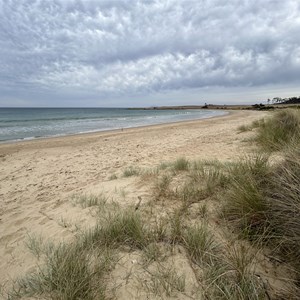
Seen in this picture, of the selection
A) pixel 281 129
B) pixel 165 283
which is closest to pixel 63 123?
pixel 281 129

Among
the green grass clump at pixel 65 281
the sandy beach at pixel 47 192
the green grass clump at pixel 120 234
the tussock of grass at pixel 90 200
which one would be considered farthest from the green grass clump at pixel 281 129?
the green grass clump at pixel 65 281

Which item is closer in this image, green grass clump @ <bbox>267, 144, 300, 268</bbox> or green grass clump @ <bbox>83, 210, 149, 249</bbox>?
green grass clump @ <bbox>267, 144, 300, 268</bbox>

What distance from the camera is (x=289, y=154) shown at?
8.98 feet

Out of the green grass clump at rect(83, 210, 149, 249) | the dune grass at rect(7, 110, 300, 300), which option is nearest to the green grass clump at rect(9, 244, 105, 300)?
the dune grass at rect(7, 110, 300, 300)

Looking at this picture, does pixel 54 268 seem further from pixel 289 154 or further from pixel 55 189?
pixel 55 189

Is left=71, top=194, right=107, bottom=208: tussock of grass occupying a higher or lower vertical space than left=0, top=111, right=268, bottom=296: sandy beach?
higher

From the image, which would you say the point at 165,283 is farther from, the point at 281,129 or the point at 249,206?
the point at 281,129

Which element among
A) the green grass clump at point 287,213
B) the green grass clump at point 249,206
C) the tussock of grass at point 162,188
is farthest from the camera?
the tussock of grass at point 162,188

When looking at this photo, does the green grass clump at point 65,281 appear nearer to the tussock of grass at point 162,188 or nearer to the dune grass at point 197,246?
the dune grass at point 197,246

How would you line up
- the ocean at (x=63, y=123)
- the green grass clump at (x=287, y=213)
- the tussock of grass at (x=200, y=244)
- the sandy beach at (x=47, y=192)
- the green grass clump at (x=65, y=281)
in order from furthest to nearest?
the ocean at (x=63, y=123), the sandy beach at (x=47, y=192), the tussock of grass at (x=200, y=244), the green grass clump at (x=287, y=213), the green grass clump at (x=65, y=281)

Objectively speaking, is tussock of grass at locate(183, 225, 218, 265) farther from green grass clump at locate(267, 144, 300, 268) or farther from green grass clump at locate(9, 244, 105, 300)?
green grass clump at locate(9, 244, 105, 300)

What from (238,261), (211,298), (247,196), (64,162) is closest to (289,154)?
(247,196)

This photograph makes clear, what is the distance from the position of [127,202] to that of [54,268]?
1.70m

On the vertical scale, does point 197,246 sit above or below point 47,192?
above
